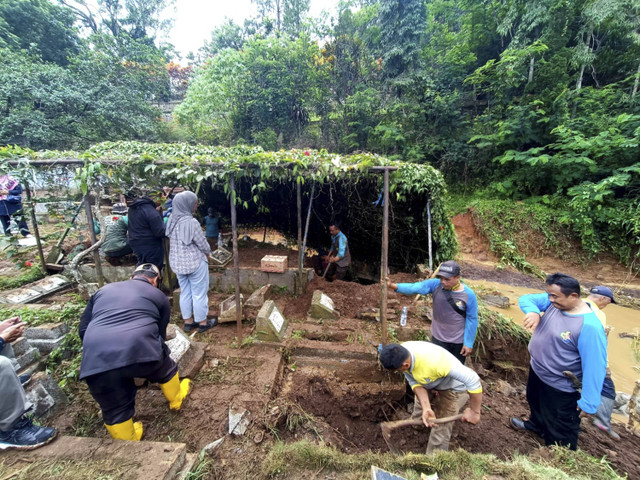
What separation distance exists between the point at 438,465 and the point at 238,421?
201cm

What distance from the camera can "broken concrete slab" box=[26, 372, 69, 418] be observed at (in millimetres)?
2898

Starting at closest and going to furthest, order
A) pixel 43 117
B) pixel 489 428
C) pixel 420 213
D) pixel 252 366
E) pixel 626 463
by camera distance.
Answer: pixel 626 463, pixel 489 428, pixel 252 366, pixel 420 213, pixel 43 117

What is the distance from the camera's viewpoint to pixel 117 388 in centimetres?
248

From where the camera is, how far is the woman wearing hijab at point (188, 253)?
4.30 m

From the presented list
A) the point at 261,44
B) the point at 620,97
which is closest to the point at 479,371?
the point at 620,97

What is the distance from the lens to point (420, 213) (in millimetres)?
7477

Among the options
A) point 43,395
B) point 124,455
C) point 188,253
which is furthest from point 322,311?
point 43,395

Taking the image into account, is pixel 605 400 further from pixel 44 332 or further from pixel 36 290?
pixel 36 290

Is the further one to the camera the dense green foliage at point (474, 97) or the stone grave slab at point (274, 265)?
the dense green foliage at point (474, 97)

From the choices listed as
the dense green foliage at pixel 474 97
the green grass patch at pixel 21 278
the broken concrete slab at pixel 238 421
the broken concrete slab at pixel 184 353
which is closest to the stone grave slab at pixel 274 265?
the broken concrete slab at pixel 184 353

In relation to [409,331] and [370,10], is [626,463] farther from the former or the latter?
[370,10]

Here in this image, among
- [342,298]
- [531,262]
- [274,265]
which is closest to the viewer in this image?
[342,298]

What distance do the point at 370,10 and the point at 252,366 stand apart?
62.3ft

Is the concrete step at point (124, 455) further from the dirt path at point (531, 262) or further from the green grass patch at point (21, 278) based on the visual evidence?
the dirt path at point (531, 262)
